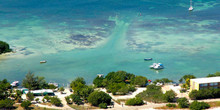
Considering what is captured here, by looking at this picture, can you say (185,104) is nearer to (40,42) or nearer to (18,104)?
(18,104)

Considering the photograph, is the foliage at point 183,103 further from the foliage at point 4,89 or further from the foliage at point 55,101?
the foliage at point 4,89

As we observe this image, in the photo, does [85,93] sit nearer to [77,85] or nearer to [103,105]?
[103,105]

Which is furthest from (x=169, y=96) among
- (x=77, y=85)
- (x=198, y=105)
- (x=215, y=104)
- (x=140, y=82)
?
(x=77, y=85)

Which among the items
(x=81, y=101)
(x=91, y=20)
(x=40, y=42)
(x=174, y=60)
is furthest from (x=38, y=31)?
(x=81, y=101)

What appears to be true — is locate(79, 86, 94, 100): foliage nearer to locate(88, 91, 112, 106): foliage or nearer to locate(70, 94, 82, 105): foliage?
locate(70, 94, 82, 105): foliage

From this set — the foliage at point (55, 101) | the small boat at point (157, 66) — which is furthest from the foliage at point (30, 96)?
the small boat at point (157, 66)

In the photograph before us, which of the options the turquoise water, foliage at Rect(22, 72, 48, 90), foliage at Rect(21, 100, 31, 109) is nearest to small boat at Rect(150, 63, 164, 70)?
the turquoise water
